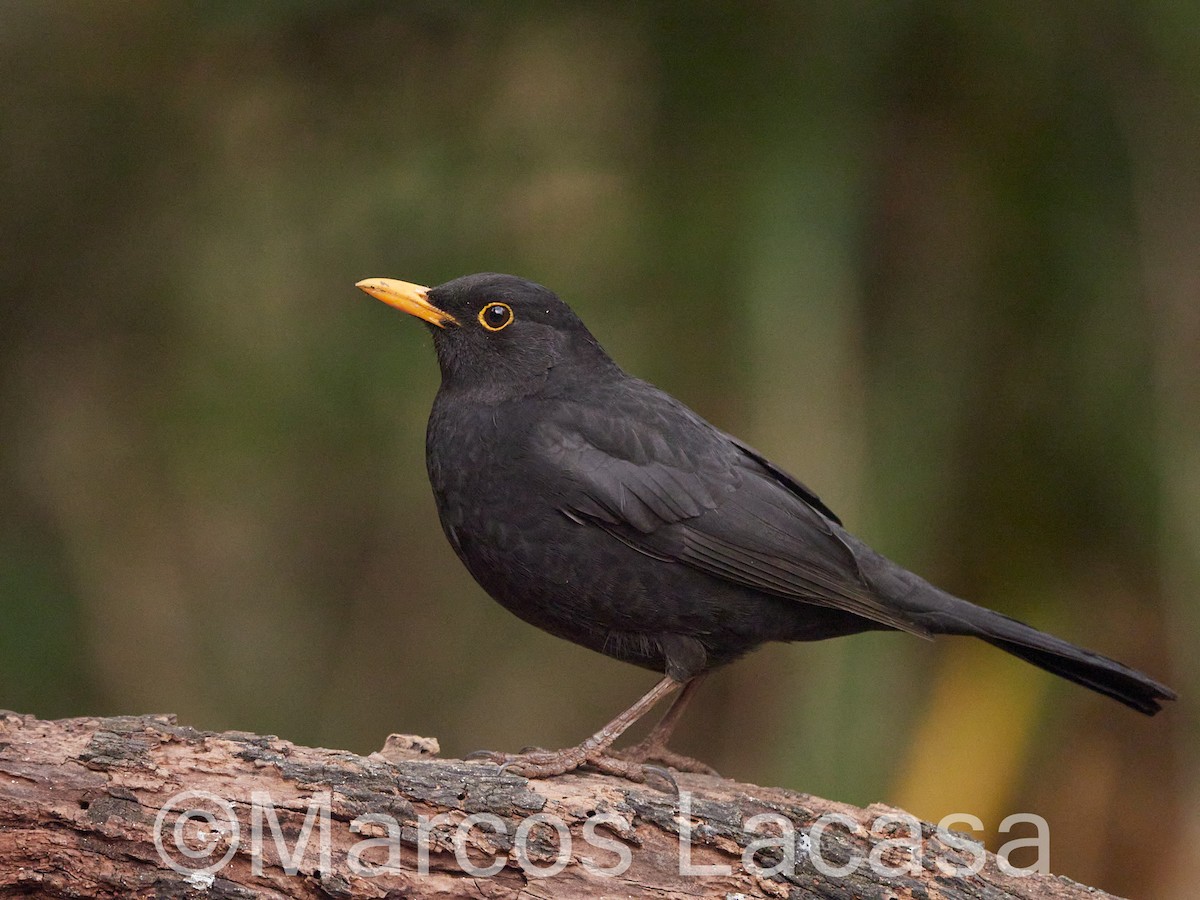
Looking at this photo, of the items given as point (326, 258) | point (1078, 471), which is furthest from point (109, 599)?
point (1078, 471)

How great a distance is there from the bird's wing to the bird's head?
1.00 feet

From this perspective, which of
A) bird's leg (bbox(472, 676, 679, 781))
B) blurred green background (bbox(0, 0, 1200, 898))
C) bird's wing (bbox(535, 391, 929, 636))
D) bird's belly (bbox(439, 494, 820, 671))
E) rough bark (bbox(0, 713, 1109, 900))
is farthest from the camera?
blurred green background (bbox(0, 0, 1200, 898))

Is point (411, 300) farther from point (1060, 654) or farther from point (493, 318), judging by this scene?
point (1060, 654)

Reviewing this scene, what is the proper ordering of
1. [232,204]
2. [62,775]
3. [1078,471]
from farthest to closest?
[232,204]
[1078,471]
[62,775]

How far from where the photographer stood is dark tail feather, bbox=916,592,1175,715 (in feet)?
14.4

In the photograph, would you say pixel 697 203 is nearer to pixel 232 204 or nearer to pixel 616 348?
pixel 616 348

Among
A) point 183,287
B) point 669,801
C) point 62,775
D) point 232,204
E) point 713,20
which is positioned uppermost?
point 713,20

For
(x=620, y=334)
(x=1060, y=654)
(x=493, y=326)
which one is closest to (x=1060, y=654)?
(x=1060, y=654)

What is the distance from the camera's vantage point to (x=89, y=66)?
254 inches

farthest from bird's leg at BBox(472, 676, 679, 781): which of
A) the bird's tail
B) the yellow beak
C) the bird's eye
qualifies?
the yellow beak

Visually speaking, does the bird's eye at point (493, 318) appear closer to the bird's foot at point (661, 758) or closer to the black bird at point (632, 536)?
the black bird at point (632, 536)

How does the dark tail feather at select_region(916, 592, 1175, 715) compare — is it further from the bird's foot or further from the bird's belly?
the bird's foot

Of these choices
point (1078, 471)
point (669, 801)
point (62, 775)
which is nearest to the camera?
point (62, 775)

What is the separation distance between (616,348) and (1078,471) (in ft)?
7.61
